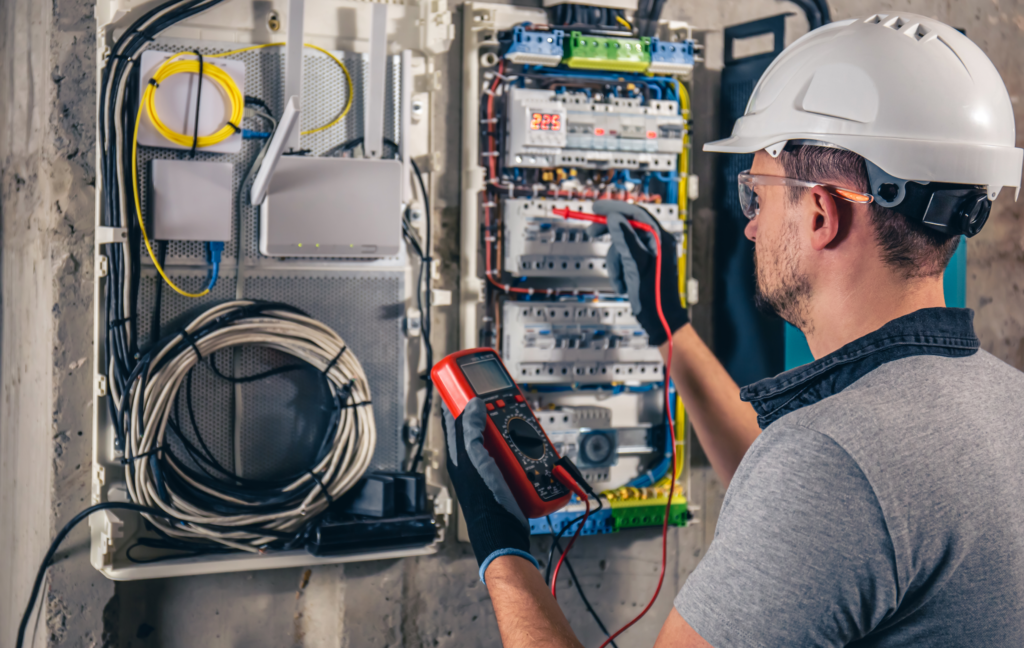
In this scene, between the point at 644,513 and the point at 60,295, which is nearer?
the point at 60,295

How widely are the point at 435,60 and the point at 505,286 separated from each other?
566 mm

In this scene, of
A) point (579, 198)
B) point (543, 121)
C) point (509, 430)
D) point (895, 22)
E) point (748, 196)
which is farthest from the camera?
point (579, 198)

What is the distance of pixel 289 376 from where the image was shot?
1808mm

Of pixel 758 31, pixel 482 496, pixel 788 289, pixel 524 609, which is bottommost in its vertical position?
pixel 524 609

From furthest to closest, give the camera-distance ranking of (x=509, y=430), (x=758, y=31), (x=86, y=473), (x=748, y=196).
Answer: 1. (x=758, y=31)
2. (x=86, y=473)
3. (x=509, y=430)
4. (x=748, y=196)

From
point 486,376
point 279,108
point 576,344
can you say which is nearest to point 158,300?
point 279,108

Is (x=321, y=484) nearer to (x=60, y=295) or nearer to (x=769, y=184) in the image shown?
(x=60, y=295)

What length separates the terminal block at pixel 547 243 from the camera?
1.87 meters

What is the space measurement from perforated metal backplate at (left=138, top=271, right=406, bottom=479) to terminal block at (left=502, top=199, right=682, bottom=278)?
289mm

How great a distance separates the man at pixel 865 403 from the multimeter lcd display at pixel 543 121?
2.05 feet

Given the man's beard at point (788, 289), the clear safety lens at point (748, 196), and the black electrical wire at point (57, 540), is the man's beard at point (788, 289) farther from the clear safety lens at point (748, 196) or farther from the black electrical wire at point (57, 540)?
the black electrical wire at point (57, 540)

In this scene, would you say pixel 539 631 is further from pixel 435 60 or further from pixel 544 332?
pixel 435 60

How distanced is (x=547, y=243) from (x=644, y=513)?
72cm

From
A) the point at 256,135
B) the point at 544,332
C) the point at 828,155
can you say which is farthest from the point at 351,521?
the point at 828,155
